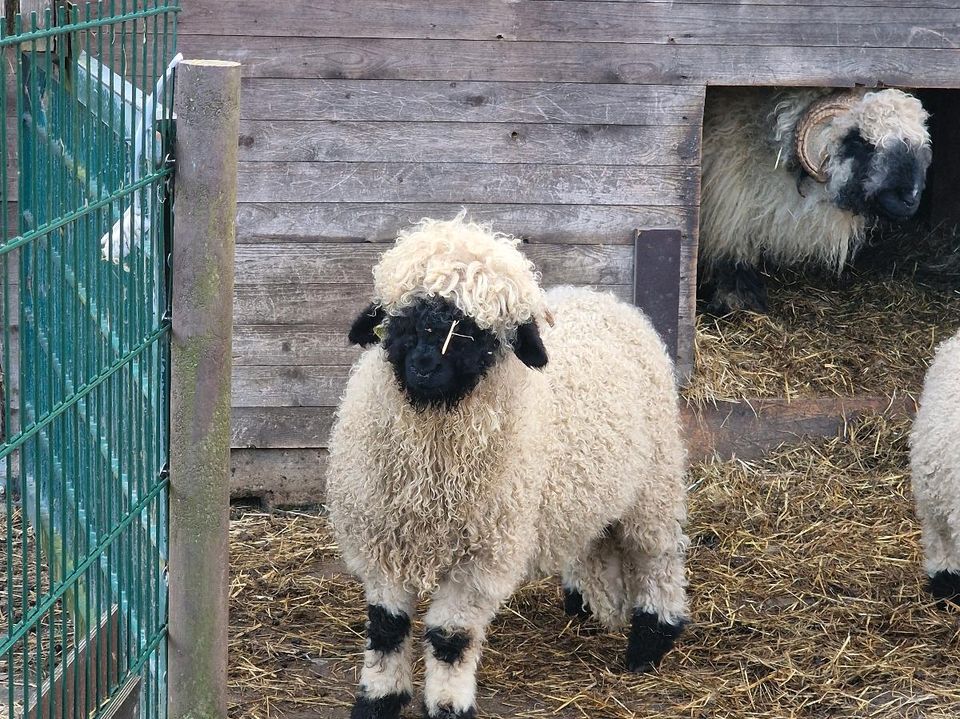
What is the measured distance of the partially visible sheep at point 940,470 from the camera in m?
5.56

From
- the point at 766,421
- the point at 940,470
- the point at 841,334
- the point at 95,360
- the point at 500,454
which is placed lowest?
the point at 766,421

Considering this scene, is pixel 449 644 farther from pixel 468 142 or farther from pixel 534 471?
pixel 468 142

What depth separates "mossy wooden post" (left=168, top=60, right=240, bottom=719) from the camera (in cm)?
333

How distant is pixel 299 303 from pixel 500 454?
2.51 meters

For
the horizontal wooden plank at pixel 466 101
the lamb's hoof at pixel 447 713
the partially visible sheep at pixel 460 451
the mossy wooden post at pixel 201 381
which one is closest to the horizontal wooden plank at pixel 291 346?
the horizontal wooden plank at pixel 466 101

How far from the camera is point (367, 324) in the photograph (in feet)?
14.0

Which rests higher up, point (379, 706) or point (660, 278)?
point (660, 278)

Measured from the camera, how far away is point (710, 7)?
21.4 feet

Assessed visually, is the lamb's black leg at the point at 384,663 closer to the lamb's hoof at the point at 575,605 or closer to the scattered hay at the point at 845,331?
the lamb's hoof at the point at 575,605

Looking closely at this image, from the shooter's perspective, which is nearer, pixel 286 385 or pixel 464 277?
pixel 464 277

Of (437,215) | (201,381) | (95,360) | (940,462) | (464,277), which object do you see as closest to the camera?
(95,360)

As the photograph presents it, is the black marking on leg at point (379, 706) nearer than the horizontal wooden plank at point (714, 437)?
Yes

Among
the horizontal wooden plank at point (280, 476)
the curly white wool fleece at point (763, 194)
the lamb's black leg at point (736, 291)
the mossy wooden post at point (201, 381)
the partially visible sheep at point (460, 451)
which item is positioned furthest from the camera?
the lamb's black leg at point (736, 291)

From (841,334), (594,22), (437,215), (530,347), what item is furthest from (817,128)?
(530,347)
